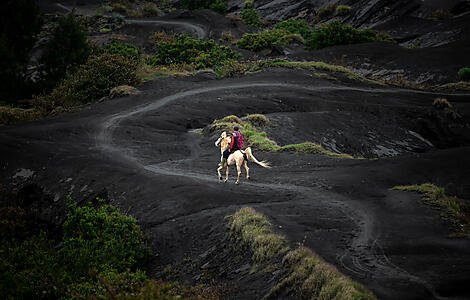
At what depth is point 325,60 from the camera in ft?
136

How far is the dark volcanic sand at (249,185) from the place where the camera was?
644cm

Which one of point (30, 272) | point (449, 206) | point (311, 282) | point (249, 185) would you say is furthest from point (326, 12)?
point (311, 282)

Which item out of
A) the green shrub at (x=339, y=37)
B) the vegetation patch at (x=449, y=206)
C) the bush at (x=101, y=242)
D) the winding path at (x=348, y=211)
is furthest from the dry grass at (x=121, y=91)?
the green shrub at (x=339, y=37)

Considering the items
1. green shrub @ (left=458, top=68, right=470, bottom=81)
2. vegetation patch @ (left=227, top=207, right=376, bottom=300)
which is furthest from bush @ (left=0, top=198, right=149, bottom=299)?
green shrub @ (left=458, top=68, right=470, bottom=81)

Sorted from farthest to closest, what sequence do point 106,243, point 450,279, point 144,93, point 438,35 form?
point 438,35 < point 144,93 < point 106,243 < point 450,279

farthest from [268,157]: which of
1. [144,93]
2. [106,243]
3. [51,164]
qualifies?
[144,93]

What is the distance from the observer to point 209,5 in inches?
2776

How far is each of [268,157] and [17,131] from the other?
40.0ft

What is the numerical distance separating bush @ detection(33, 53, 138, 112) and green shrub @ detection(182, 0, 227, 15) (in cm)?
4651

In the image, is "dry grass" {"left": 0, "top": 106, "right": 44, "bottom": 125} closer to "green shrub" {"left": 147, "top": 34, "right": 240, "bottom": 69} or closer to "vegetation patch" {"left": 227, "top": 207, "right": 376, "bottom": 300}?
"vegetation patch" {"left": 227, "top": 207, "right": 376, "bottom": 300}

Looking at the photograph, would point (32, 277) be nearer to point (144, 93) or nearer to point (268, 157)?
point (268, 157)

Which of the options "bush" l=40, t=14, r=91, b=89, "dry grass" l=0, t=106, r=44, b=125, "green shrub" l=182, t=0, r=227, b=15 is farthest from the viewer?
"green shrub" l=182, t=0, r=227, b=15

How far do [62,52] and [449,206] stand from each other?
29.9 meters

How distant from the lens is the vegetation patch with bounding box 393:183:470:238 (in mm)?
7520
